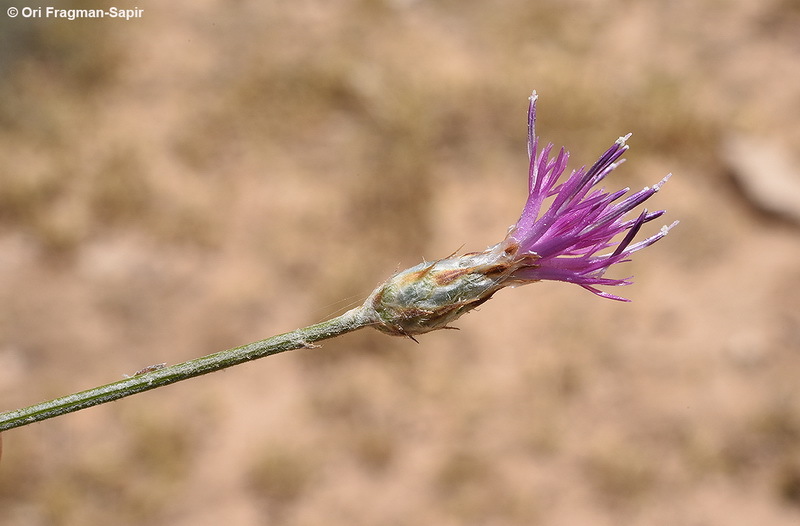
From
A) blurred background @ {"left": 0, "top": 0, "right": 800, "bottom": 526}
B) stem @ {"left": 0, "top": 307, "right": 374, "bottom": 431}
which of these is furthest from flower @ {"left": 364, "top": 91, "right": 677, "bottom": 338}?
blurred background @ {"left": 0, "top": 0, "right": 800, "bottom": 526}

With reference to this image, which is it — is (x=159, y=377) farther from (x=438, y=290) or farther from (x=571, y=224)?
(x=571, y=224)

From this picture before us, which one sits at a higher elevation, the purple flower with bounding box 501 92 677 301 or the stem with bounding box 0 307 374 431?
the purple flower with bounding box 501 92 677 301

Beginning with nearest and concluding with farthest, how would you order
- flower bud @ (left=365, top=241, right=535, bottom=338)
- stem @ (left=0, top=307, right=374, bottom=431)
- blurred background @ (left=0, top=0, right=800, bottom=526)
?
stem @ (left=0, top=307, right=374, bottom=431)
flower bud @ (left=365, top=241, right=535, bottom=338)
blurred background @ (left=0, top=0, right=800, bottom=526)

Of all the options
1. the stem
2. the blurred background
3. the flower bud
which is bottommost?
the stem

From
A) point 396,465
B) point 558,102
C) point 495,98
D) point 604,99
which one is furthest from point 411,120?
point 396,465

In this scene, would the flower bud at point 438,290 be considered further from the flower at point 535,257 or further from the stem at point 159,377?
the stem at point 159,377

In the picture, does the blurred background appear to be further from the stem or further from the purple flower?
the stem
